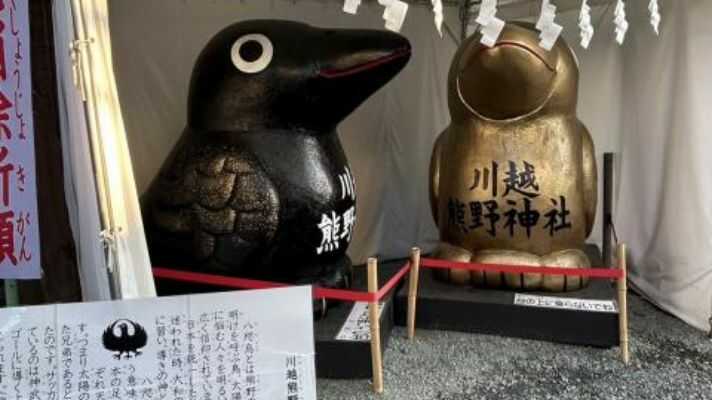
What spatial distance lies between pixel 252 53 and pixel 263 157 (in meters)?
0.45

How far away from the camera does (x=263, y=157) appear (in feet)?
7.48

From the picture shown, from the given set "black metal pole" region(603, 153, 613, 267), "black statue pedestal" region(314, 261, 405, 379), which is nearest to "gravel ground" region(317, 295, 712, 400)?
"black statue pedestal" region(314, 261, 405, 379)

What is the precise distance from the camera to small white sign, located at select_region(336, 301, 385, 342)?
2.34m

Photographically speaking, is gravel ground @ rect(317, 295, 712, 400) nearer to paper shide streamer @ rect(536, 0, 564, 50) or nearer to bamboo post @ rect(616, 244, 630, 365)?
bamboo post @ rect(616, 244, 630, 365)

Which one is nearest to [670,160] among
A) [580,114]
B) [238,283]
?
[580,114]

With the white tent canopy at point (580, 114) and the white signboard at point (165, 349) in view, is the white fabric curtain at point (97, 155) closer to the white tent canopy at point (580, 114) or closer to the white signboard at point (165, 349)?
the white signboard at point (165, 349)

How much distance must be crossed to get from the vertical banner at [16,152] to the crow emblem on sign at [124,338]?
1.30 ft

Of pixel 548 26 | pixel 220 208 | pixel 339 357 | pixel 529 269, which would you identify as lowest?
pixel 339 357

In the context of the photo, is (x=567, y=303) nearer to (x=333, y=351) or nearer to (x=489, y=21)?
(x=333, y=351)

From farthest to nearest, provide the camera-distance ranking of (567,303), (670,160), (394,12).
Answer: (670,160)
(567,303)
(394,12)

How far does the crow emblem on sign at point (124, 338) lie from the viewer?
1.45 m

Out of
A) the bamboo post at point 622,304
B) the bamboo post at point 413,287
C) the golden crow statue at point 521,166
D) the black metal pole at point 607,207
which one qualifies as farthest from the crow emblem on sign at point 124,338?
the black metal pole at point 607,207

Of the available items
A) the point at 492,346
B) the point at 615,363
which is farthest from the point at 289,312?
the point at 615,363

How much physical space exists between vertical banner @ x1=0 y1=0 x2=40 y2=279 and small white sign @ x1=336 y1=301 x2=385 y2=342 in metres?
1.22
